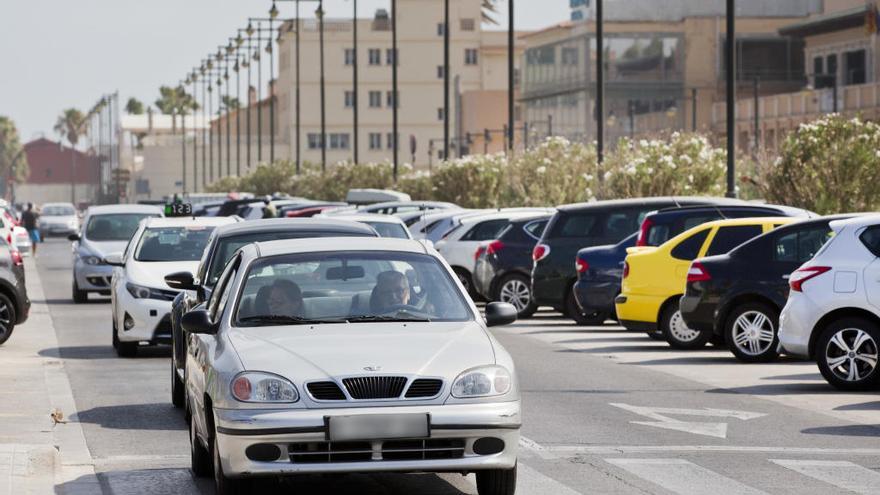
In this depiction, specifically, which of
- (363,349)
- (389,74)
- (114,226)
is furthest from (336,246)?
(389,74)

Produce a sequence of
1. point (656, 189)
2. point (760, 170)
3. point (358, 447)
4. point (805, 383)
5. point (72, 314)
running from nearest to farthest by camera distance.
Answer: point (358, 447) < point (805, 383) < point (72, 314) < point (760, 170) < point (656, 189)

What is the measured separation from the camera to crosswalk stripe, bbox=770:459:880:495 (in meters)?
11.4

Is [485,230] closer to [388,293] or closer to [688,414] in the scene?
[688,414]

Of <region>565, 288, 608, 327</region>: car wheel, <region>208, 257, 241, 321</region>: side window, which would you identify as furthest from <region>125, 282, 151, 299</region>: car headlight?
<region>208, 257, 241, 321</region>: side window

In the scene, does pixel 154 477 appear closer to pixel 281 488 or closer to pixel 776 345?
pixel 281 488

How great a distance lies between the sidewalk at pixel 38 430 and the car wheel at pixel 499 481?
2.47 m

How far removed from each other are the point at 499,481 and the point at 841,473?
261 cm

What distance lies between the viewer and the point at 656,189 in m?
39.7

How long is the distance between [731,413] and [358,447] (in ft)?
20.9

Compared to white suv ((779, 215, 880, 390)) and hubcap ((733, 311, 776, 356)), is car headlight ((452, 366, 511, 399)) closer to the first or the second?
white suv ((779, 215, 880, 390))

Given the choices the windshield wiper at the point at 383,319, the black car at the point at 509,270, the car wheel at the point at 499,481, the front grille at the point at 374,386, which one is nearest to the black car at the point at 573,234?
the black car at the point at 509,270

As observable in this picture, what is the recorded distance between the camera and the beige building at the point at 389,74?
151500 millimetres

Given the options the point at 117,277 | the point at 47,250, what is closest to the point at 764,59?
the point at 47,250

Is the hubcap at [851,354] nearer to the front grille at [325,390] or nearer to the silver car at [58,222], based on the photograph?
the front grille at [325,390]
